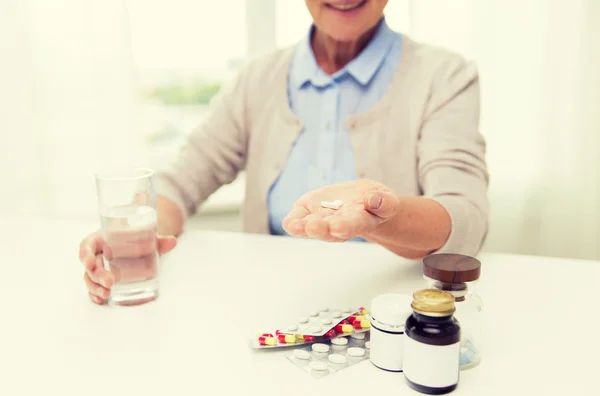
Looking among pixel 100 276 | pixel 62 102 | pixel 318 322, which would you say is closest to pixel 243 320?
pixel 318 322

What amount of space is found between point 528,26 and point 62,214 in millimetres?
1359

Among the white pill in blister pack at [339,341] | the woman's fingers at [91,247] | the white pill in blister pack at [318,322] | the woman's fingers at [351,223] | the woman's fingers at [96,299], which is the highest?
the woman's fingers at [351,223]

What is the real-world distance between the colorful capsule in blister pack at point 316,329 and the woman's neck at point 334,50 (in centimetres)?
68

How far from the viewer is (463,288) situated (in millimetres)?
615

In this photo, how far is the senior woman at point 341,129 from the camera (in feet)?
3.51

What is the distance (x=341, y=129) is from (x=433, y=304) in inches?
28.0

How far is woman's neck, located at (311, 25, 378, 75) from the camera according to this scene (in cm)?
123

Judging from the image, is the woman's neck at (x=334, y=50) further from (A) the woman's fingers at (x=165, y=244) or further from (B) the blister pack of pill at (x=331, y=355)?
(B) the blister pack of pill at (x=331, y=355)

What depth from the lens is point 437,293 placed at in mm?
568

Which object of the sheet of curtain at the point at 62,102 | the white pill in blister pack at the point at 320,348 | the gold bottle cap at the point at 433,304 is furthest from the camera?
the sheet of curtain at the point at 62,102

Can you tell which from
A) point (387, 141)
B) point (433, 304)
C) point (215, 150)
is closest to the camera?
point (433, 304)

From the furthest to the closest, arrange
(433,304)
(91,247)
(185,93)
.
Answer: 1. (185,93)
2. (91,247)
3. (433,304)

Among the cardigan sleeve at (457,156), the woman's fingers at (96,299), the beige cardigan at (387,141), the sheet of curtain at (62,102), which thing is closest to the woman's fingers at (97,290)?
the woman's fingers at (96,299)

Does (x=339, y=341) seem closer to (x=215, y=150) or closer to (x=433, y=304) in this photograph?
(x=433, y=304)
